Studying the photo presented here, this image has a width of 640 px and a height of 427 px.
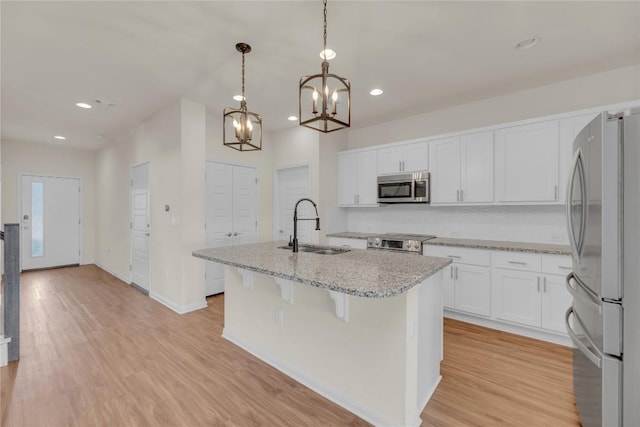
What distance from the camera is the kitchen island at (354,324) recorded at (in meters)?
1.68

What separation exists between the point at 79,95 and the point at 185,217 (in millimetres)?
1949

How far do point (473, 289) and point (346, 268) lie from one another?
2.21 metres

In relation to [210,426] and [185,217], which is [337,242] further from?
[210,426]

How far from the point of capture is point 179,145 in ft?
12.4

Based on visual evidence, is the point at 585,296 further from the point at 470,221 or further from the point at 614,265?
the point at 470,221

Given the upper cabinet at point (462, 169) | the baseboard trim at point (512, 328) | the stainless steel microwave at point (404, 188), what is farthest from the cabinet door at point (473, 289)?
the stainless steel microwave at point (404, 188)

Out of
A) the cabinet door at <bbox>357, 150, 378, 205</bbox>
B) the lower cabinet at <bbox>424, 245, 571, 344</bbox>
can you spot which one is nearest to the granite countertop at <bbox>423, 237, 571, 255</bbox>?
the lower cabinet at <bbox>424, 245, 571, 344</bbox>

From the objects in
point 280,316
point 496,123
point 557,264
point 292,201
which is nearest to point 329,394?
point 280,316

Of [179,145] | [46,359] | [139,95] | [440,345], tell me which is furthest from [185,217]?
[440,345]

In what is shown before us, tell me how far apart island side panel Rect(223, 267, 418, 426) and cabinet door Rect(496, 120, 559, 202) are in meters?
2.45

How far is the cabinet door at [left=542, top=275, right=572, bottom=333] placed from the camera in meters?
2.78

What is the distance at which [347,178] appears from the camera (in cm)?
478

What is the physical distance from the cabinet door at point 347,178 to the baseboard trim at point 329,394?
2740 mm

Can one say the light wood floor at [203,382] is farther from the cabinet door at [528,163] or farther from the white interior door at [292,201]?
the white interior door at [292,201]
